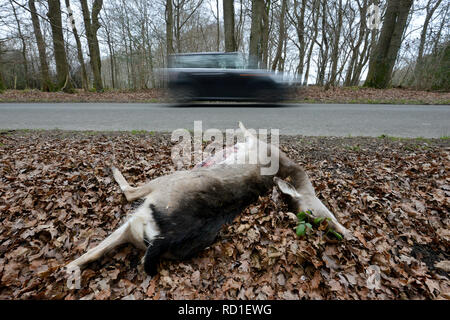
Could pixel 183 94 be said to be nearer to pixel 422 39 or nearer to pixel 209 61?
pixel 209 61

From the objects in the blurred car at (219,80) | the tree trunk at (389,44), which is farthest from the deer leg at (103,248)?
the tree trunk at (389,44)

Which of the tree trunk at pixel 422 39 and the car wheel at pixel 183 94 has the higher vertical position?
the tree trunk at pixel 422 39

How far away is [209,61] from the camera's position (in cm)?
867

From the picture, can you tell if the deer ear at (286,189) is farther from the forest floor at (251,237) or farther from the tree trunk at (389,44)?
the tree trunk at (389,44)

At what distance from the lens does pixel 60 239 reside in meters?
2.54

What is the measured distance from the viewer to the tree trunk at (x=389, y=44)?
1516cm

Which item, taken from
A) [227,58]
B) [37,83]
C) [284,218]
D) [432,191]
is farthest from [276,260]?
[37,83]

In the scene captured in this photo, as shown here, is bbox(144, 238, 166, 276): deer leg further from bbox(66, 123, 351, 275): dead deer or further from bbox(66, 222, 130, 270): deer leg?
bbox(66, 222, 130, 270): deer leg

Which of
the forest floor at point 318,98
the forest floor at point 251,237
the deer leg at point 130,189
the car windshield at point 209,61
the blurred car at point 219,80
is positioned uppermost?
the car windshield at point 209,61

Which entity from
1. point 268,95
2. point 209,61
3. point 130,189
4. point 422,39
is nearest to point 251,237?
point 130,189

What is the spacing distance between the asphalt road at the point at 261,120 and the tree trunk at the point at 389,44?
30.4 feet

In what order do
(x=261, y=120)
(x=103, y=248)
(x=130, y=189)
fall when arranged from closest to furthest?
1. (x=103, y=248)
2. (x=130, y=189)
3. (x=261, y=120)

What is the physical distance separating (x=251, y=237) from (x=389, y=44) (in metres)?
19.3
